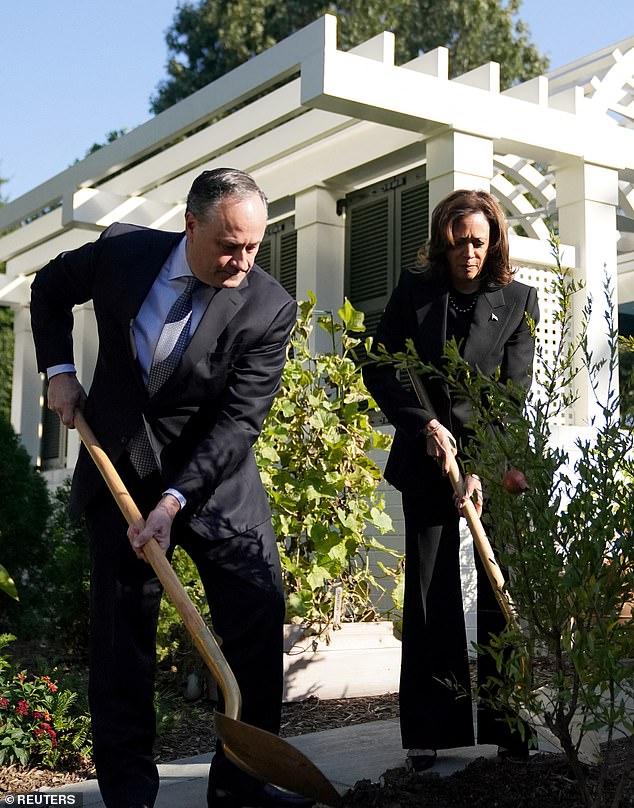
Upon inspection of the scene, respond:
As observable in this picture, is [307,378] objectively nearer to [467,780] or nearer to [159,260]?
[159,260]

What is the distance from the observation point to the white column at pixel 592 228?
7246 millimetres

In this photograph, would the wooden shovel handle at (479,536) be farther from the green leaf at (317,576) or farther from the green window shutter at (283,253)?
the green window shutter at (283,253)

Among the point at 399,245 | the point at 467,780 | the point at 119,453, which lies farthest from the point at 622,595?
the point at 399,245

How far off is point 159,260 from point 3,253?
10169 mm

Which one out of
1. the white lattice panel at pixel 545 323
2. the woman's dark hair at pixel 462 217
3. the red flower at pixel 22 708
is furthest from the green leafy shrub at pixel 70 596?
the white lattice panel at pixel 545 323

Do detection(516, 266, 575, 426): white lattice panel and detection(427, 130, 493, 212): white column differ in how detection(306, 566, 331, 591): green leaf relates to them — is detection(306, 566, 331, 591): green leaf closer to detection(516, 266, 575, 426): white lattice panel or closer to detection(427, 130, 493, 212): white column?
detection(516, 266, 575, 426): white lattice panel

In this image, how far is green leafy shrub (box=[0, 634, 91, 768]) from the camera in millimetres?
3729

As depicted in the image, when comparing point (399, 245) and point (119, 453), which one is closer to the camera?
point (119, 453)

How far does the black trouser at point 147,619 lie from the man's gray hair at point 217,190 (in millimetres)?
740

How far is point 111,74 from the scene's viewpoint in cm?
2714

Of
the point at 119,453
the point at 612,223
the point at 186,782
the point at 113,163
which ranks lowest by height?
the point at 186,782

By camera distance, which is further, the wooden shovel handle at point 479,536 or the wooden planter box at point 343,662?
the wooden planter box at point 343,662

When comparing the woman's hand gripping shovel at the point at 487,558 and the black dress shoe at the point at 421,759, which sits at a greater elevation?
the woman's hand gripping shovel at the point at 487,558

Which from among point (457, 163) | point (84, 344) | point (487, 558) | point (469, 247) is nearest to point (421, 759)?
point (487, 558)
